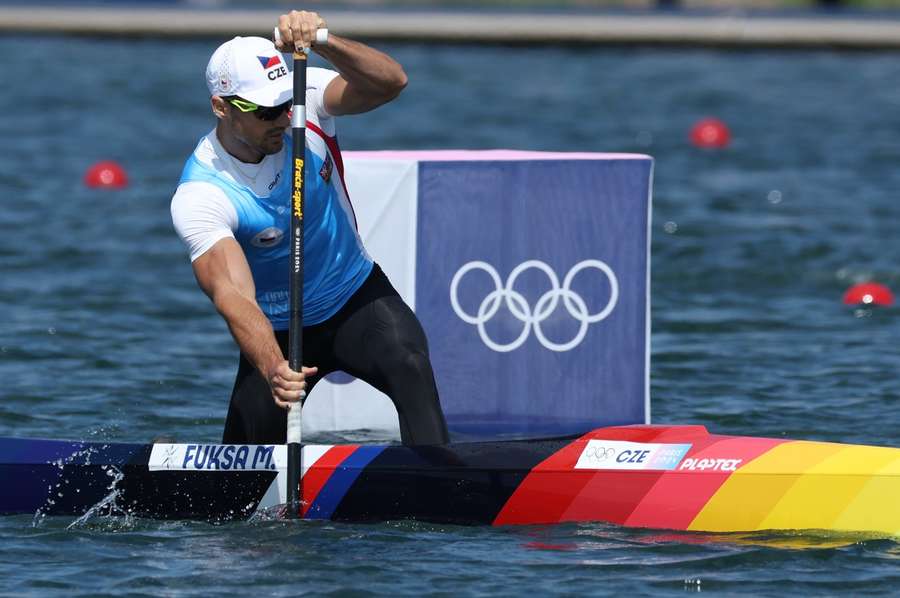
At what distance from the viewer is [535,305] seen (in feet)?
27.2

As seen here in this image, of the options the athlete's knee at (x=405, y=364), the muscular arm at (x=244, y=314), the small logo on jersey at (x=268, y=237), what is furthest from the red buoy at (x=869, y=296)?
the muscular arm at (x=244, y=314)

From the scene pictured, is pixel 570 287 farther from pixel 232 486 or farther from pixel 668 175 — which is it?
pixel 668 175

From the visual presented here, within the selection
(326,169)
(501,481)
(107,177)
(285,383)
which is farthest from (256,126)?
(107,177)

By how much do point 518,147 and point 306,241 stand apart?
13.2m

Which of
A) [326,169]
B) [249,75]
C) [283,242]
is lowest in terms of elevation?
[283,242]

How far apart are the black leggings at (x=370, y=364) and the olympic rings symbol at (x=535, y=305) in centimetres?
158

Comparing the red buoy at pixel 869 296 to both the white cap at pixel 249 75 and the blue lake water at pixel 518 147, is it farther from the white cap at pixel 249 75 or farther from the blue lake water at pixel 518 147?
the white cap at pixel 249 75

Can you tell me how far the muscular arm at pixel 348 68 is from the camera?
6.25m

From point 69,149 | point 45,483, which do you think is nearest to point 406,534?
point 45,483

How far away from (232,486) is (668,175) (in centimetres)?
1183

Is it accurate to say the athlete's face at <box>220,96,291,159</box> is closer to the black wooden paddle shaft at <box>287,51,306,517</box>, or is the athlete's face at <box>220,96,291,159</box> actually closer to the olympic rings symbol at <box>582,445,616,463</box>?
the black wooden paddle shaft at <box>287,51,306,517</box>

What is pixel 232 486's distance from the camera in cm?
662

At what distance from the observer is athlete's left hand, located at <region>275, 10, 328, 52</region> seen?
6230mm

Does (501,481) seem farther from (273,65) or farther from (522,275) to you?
(522,275)
